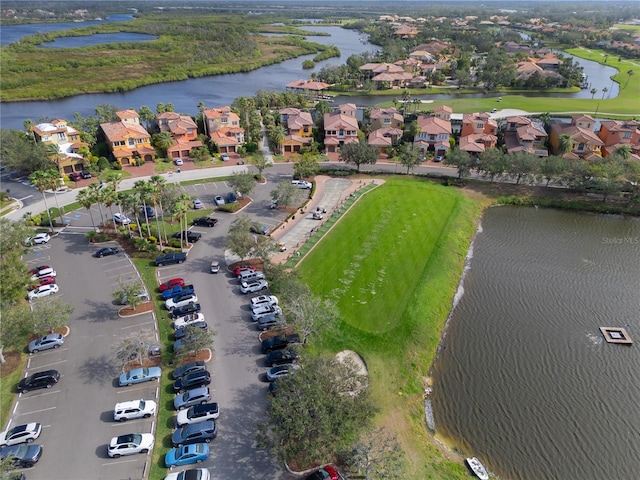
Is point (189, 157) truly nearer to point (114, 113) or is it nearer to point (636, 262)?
point (114, 113)

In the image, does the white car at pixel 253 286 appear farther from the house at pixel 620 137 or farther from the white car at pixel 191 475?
the house at pixel 620 137

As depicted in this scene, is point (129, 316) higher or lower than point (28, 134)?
lower

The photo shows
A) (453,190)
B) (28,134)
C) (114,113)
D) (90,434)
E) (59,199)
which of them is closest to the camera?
(90,434)

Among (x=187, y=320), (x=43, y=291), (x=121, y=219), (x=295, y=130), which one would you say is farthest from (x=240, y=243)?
(x=295, y=130)

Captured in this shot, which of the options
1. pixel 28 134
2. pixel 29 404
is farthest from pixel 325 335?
pixel 28 134

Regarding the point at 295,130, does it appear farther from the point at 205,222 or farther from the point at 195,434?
the point at 195,434

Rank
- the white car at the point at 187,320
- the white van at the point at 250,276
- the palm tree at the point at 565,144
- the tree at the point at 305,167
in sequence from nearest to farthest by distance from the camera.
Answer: the white car at the point at 187,320 < the white van at the point at 250,276 < the tree at the point at 305,167 < the palm tree at the point at 565,144

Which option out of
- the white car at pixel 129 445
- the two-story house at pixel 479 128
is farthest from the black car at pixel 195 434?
the two-story house at pixel 479 128

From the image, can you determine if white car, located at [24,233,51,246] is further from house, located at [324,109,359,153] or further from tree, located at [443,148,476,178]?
tree, located at [443,148,476,178]
